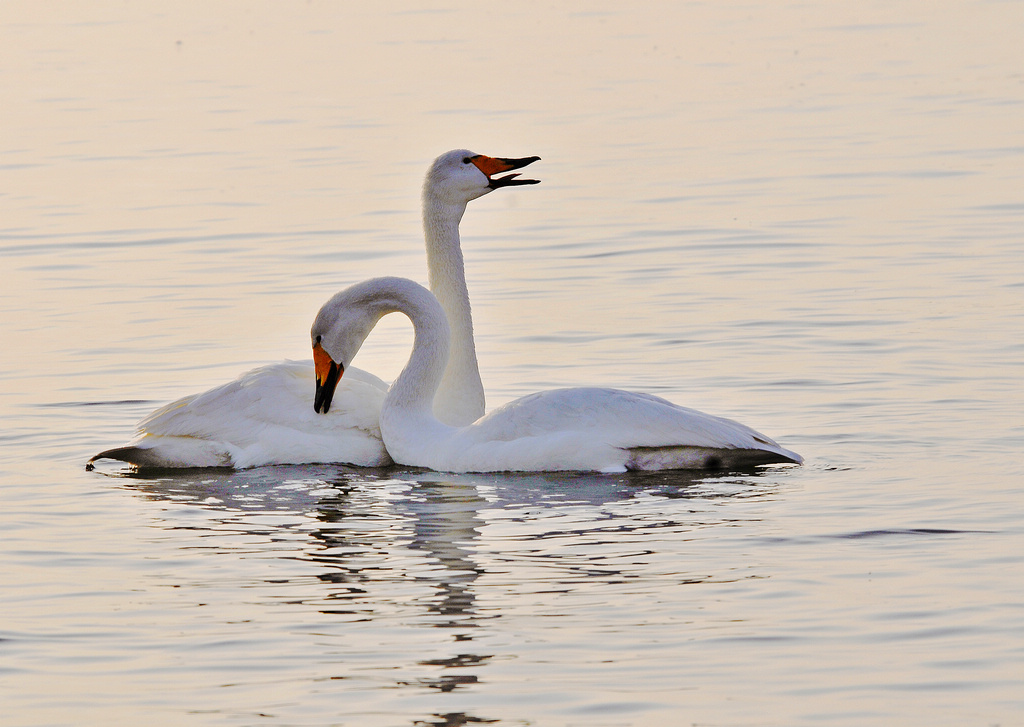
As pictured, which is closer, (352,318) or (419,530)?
(419,530)

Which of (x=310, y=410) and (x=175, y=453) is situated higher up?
(x=310, y=410)

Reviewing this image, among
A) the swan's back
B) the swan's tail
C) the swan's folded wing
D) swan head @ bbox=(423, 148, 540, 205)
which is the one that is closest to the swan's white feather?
the swan's tail

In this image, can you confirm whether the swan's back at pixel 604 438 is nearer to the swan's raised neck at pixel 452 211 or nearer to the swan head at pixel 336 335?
the swan head at pixel 336 335

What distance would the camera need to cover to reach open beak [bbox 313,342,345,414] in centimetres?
1082

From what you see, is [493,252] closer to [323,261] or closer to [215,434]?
[323,261]

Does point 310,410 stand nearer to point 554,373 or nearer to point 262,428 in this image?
point 262,428

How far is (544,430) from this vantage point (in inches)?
404

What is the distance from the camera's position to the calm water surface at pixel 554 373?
7094mm

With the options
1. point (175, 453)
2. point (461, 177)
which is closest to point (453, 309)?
point (461, 177)

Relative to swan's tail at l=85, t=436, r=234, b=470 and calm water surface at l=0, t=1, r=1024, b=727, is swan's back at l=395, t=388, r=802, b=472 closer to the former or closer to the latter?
calm water surface at l=0, t=1, r=1024, b=727

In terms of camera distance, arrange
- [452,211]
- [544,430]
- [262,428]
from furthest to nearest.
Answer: [452,211] < [262,428] < [544,430]

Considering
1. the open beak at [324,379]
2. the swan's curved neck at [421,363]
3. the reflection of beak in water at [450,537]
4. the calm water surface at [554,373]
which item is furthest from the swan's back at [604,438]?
the open beak at [324,379]

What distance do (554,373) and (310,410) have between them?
8.69 feet

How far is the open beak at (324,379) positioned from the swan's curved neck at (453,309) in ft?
2.42
